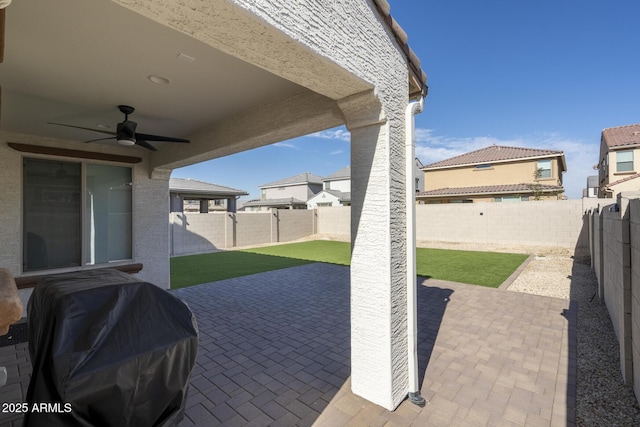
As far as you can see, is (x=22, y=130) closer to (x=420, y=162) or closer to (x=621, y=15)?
(x=621, y=15)

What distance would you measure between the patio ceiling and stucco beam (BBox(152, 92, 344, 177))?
0.15 metres

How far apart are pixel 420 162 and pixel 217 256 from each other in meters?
32.4

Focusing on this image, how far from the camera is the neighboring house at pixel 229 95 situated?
1912 millimetres

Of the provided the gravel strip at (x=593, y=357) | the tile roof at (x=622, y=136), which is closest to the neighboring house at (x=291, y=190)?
the tile roof at (x=622, y=136)

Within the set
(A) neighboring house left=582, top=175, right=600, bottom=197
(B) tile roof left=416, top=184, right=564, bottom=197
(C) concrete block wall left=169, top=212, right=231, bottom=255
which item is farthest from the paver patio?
(A) neighboring house left=582, top=175, right=600, bottom=197

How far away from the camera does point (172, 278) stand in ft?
27.7

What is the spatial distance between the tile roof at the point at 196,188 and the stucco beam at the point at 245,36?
16546 millimetres

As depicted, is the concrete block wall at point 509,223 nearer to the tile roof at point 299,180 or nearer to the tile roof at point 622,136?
the tile roof at point 622,136

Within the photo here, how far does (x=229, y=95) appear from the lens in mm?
3938

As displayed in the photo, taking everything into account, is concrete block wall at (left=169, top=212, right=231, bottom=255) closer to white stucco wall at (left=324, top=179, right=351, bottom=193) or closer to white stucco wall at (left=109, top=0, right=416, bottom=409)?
white stucco wall at (left=109, top=0, right=416, bottom=409)

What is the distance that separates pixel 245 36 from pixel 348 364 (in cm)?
349

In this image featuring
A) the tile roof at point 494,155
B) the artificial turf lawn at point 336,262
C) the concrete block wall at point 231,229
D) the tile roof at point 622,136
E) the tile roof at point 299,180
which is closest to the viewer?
the artificial turf lawn at point 336,262

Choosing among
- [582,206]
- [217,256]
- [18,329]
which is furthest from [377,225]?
[582,206]

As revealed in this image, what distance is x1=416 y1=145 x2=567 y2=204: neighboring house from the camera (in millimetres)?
19547
